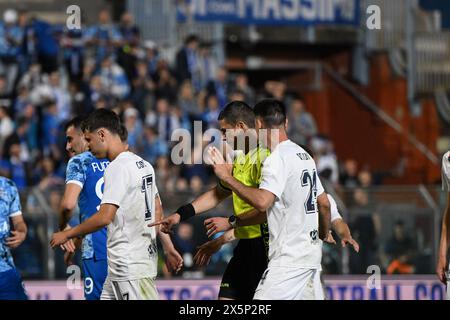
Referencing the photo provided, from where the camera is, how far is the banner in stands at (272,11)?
993 inches

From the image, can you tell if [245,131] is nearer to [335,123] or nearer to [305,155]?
[305,155]

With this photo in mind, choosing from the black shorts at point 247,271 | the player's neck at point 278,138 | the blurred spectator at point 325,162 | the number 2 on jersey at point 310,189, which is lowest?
the blurred spectator at point 325,162

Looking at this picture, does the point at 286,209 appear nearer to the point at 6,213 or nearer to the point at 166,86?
the point at 6,213

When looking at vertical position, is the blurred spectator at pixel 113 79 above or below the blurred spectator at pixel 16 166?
above

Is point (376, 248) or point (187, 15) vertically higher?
point (187, 15)

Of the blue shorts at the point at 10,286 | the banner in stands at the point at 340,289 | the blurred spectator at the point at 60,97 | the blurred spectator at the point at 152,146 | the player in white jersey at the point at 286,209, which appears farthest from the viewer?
the blurred spectator at the point at 60,97

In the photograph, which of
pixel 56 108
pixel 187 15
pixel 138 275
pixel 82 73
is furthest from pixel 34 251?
pixel 187 15

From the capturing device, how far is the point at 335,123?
91.5ft

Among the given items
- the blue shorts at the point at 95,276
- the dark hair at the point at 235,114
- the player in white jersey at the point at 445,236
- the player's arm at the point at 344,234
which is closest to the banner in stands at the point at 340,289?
the blue shorts at the point at 95,276

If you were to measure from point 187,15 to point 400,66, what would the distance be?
492 cm

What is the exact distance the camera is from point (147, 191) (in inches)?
408

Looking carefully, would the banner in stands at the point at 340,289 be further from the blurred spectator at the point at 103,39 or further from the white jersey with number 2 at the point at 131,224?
the blurred spectator at the point at 103,39
